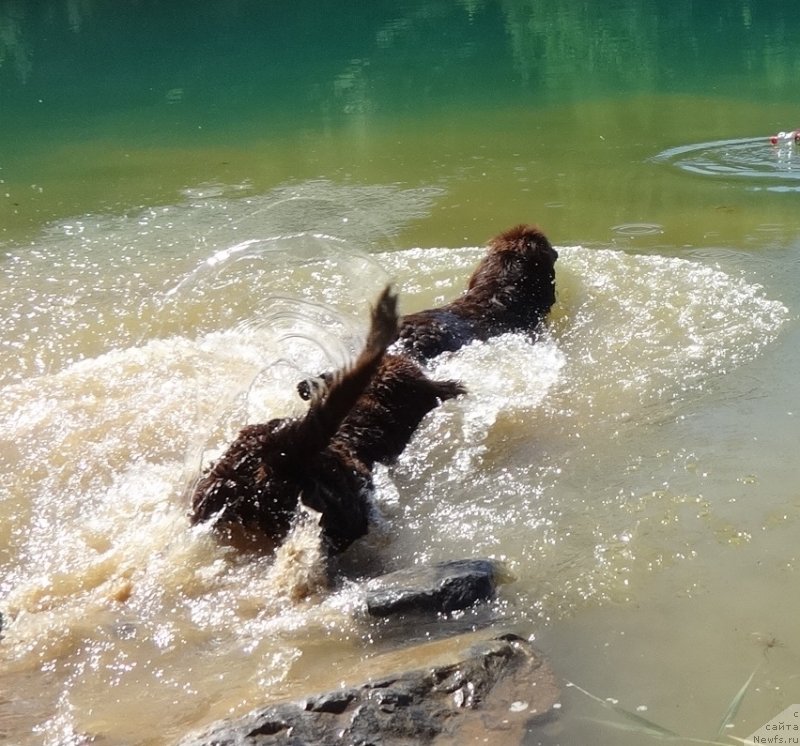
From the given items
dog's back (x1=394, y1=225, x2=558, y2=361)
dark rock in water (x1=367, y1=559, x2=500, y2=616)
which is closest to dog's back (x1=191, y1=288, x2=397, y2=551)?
dark rock in water (x1=367, y1=559, x2=500, y2=616)

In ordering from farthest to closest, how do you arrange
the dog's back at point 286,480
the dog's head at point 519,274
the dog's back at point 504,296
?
1. the dog's head at point 519,274
2. the dog's back at point 504,296
3. the dog's back at point 286,480

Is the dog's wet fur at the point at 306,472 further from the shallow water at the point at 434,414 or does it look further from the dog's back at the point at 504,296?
the dog's back at the point at 504,296

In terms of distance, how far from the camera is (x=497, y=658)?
10.9ft

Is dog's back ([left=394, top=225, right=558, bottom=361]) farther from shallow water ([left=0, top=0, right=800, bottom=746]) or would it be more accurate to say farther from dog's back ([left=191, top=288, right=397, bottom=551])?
dog's back ([left=191, top=288, right=397, bottom=551])

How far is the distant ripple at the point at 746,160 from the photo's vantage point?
964cm

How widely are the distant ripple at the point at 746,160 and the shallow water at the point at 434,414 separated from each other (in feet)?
0.17

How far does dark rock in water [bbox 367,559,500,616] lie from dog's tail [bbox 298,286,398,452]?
613mm

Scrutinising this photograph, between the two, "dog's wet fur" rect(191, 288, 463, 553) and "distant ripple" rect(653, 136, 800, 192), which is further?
"distant ripple" rect(653, 136, 800, 192)

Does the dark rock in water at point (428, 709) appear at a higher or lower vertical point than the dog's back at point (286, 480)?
lower

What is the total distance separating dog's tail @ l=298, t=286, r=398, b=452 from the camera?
385 cm

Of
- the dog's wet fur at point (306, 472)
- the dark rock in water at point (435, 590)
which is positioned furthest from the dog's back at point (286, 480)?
the dark rock in water at point (435, 590)

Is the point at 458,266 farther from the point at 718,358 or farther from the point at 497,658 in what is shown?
the point at 497,658

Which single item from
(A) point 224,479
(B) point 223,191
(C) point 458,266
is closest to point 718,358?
(C) point 458,266

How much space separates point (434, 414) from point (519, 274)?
54.8 inches
